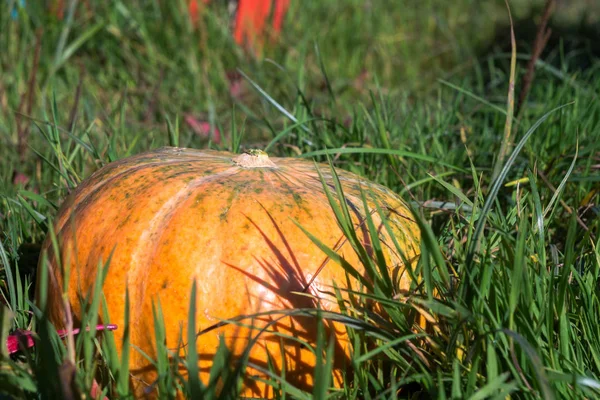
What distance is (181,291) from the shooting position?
151 cm

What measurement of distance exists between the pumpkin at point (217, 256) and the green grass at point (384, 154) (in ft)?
0.21

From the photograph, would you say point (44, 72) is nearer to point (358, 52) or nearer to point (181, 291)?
point (358, 52)

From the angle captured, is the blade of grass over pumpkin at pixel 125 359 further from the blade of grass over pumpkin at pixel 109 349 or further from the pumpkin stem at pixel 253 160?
the pumpkin stem at pixel 253 160

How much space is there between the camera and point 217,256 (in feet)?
5.06

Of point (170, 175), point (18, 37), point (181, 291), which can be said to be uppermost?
point (18, 37)

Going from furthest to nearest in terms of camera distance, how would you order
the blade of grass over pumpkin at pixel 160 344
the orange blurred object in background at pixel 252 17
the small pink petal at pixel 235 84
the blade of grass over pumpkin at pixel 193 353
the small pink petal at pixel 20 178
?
the orange blurred object in background at pixel 252 17, the small pink petal at pixel 235 84, the small pink petal at pixel 20 178, the blade of grass over pumpkin at pixel 160 344, the blade of grass over pumpkin at pixel 193 353

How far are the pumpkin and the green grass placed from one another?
0.06 meters

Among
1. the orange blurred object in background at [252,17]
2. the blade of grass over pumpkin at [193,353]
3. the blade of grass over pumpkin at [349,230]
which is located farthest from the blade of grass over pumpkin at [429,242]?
the orange blurred object in background at [252,17]

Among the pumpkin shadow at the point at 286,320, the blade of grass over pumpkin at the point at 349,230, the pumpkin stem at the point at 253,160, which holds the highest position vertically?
the pumpkin stem at the point at 253,160

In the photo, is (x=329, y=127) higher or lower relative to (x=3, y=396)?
higher

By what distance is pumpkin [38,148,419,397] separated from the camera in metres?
1.51

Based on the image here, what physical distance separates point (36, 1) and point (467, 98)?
8.43 feet

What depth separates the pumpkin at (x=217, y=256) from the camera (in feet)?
4.95

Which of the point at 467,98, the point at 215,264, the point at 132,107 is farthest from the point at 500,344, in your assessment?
the point at 132,107
